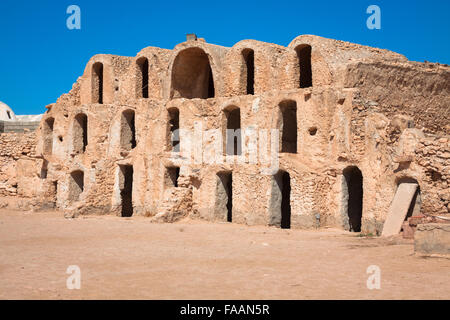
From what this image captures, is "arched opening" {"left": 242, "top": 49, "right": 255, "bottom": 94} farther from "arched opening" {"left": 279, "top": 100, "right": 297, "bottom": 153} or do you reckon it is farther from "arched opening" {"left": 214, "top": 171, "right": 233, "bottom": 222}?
"arched opening" {"left": 214, "top": 171, "right": 233, "bottom": 222}

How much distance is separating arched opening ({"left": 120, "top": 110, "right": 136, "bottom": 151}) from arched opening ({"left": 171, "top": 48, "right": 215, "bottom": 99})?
2.39 metres

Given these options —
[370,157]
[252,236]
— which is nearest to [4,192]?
[252,236]

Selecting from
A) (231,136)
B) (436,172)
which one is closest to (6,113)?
(231,136)

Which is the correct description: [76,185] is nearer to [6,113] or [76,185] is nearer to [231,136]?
[231,136]

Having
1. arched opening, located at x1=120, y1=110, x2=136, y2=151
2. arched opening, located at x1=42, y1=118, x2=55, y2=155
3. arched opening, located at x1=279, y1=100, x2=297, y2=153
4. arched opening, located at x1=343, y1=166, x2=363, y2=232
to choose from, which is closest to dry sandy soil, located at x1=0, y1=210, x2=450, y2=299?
arched opening, located at x1=343, y1=166, x2=363, y2=232

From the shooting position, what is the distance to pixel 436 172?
48.8ft

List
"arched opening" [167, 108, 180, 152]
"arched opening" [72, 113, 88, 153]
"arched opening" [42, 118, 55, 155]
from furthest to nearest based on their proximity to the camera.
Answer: "arched opening" [42, 118, 55, 155]
"arched opening" [72, 113, 88, 153]
"arched opening" [167, 108, 180, 152]

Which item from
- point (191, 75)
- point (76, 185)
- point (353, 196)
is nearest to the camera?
point (353, 196)

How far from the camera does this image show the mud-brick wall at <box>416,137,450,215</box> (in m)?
14.5

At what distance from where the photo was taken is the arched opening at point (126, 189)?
24425mm

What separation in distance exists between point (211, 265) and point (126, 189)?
582 inches

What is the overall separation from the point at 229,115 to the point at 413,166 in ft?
29.8

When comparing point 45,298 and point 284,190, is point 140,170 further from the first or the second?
point 45,298

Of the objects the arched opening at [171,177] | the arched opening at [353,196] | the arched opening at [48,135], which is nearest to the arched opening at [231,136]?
the arched opening at [171,177]
